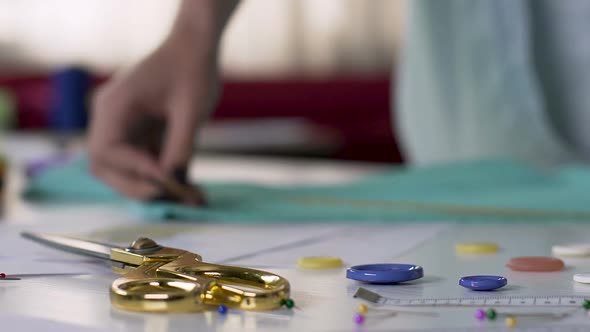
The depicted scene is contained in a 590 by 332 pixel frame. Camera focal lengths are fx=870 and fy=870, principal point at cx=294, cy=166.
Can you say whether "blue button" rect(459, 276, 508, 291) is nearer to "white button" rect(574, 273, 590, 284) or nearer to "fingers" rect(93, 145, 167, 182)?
"white button" rect(574, 273, 590, 284)

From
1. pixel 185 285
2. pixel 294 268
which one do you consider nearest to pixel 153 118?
pixel 294 268

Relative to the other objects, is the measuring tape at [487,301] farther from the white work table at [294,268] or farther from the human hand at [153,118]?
the human hand at [153,118]

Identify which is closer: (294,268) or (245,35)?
(294,268)

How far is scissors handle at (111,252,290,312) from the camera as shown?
380 mm

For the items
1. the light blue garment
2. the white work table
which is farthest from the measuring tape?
the light blue garment

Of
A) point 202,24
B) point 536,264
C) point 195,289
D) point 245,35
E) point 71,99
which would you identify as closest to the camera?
point 195,289

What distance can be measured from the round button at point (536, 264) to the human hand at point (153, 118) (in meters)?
0.38

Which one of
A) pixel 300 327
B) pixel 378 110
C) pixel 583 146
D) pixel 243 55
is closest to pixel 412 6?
pixel 583 146

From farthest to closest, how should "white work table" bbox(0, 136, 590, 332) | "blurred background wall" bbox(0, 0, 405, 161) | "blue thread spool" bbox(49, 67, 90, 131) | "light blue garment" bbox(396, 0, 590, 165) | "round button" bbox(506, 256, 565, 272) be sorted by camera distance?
"blurred background wall" bbox(0, 0, 405, 161) < "blue thread spool" bbox(49, 67, 90, 131) < "light blue garment" bbox(396, 0, 590, 165) < "round button" bbox(506, 256, 565, 272) < "white work table" bbox(0, 136, 590, 332)

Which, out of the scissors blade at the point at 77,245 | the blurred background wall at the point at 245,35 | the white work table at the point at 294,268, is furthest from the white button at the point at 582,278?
the blurred background wall at the point at 245,35

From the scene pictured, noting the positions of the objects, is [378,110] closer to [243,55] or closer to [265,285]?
[243,55]

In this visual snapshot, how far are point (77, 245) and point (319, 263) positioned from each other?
0.15m

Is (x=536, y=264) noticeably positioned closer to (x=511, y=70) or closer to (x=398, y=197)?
(x=398, y=197)

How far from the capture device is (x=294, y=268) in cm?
54
